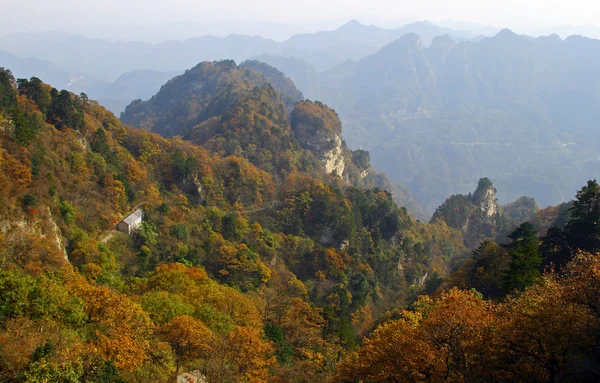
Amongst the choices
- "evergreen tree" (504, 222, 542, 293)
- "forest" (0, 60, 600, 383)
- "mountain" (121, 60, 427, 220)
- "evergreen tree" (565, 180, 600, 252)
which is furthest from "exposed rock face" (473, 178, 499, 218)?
"evergreen tree" (504, 222, 542, 293)

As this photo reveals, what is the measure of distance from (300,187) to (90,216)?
30.0 m

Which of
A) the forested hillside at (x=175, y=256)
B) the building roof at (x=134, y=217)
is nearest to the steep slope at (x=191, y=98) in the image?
the forested hillside at (x=175, y=256)

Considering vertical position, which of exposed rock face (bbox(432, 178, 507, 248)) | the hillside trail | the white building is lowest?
exposed rock face (bbox(432, 178, 507, 248))

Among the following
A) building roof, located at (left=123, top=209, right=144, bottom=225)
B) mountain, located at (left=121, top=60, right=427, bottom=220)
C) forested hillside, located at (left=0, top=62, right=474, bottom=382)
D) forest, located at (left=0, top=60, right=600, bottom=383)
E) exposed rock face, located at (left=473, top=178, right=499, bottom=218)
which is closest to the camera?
forest, located at (left=0, top=60, right=600, bottom=383)

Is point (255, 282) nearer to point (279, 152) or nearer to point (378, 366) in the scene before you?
point (378, 366)

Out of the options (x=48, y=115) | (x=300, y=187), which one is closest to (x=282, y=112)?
(x=300, y=187)

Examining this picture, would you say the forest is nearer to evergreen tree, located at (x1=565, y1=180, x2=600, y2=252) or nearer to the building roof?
evergreen tree, located at (x1=565, y1=180, x2=600, y2=252)

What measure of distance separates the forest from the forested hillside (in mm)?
122

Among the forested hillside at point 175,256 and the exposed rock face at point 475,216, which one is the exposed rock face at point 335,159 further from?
the exposed rock face at point 475,216

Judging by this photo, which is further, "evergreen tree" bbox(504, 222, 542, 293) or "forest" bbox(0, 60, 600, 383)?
"evergreen tree" bbox(504, 222, 542, 293)

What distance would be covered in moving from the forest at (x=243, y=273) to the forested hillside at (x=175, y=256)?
12 centimetres

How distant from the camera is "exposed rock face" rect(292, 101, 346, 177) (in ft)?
285

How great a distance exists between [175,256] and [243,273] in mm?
6022

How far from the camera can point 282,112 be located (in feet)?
295
